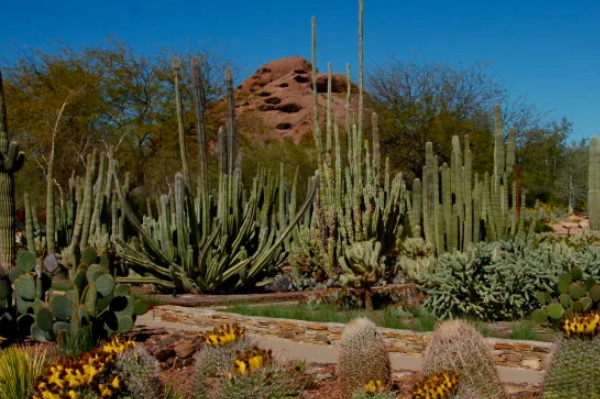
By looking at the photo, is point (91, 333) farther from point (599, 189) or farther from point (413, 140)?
point (413, 140)

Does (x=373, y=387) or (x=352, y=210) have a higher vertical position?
(x=352, y=210)

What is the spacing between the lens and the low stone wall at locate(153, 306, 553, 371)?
617cm

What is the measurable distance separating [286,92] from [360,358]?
61398 mm

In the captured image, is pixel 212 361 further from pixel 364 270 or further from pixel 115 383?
pixel 364 270

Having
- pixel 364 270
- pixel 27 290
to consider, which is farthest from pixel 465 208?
pixel 27 290

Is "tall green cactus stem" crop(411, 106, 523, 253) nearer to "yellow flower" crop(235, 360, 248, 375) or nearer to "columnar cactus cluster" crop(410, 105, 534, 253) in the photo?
"columnar cactus cluster" crop(410, 105, 534, 253)

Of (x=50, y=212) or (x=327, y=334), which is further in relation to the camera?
(x=50, y=212)

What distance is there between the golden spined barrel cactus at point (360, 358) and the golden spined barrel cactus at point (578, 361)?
1.16 m

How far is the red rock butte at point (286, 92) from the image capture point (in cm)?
5853

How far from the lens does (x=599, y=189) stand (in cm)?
1331

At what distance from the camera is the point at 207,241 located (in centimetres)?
1047

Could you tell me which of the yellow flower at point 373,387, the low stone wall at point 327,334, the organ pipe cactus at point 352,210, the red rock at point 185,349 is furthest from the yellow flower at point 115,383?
the organ pipe cactus at point 352,210

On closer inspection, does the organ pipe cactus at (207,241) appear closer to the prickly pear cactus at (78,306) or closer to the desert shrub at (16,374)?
the prickly pear cactus at (78,306)

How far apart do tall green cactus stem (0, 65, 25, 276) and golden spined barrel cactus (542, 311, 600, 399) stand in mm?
7983
